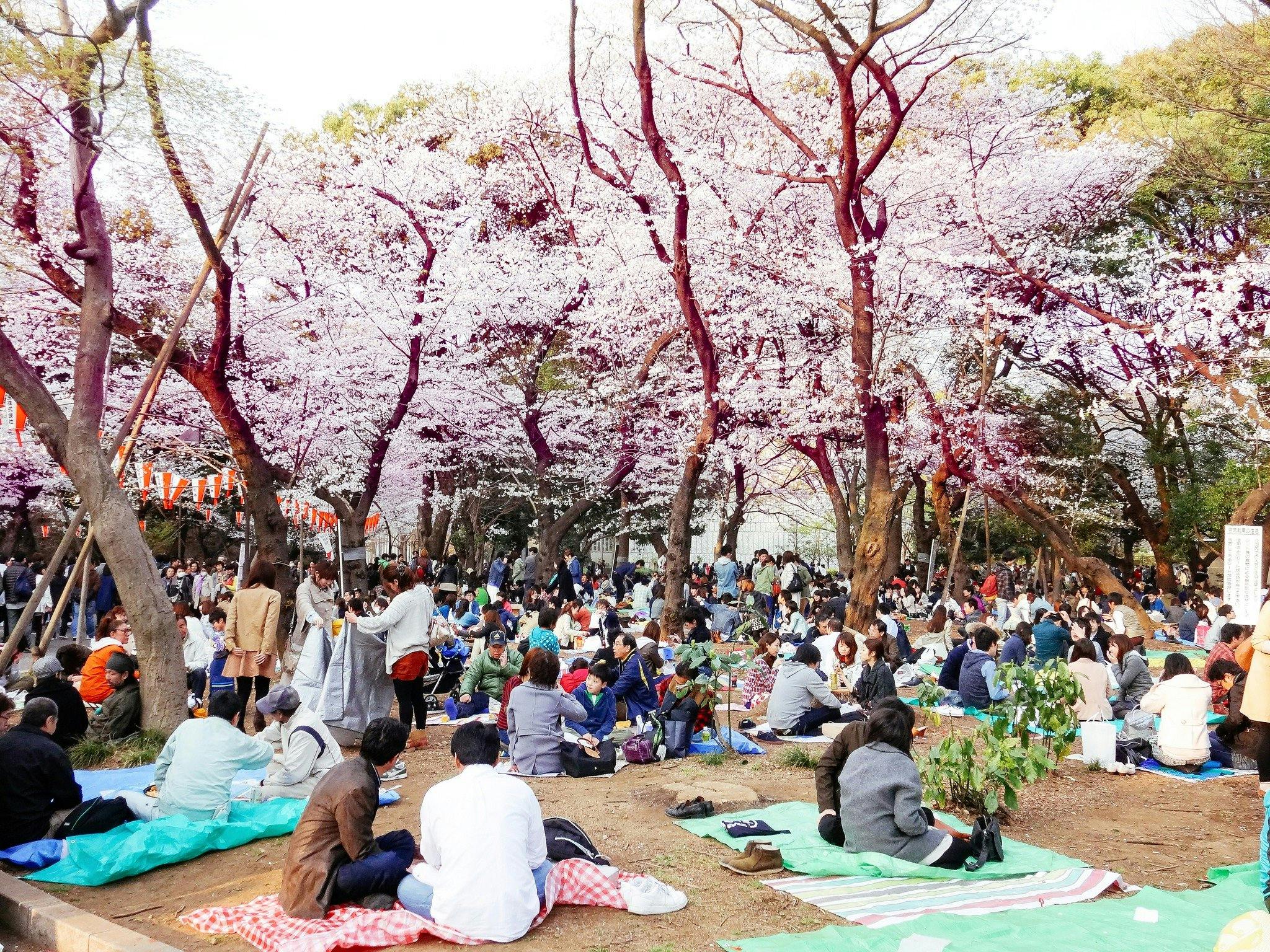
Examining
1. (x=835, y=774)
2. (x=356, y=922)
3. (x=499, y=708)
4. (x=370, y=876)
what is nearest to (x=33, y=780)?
(x=370, y=876)

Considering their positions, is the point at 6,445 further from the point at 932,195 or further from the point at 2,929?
the point at 932,195

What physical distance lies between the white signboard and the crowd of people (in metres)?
0.34

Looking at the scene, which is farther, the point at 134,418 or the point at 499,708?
the point at 499,708

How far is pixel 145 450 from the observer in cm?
1989

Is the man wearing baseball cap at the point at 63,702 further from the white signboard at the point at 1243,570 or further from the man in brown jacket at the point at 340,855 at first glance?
the white signboard at the point at 1243,570

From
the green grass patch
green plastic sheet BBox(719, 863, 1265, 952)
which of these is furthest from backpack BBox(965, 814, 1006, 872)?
the green grass patch

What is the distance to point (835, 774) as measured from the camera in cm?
554

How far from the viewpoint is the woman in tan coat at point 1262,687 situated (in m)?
6.24

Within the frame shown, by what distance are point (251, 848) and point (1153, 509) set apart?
2293 centimetres

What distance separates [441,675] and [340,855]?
5.74 meters

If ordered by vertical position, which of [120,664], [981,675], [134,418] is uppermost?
[134,418]

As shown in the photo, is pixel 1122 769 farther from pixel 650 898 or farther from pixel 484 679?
pixel 484 679

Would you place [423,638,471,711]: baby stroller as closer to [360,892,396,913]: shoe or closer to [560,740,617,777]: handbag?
[560,740,617,777]: handbag

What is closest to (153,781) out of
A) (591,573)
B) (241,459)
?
(241,459)
